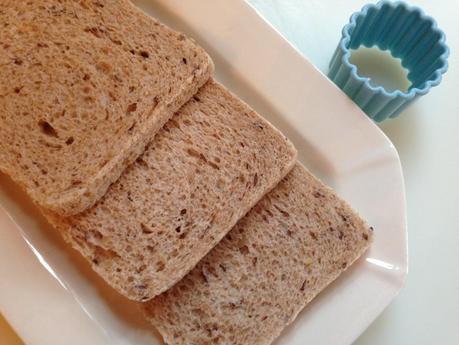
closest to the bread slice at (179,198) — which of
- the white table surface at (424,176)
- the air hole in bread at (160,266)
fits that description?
the air hole in bread at (160,266)

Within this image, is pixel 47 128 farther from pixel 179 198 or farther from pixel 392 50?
pixel 392 50

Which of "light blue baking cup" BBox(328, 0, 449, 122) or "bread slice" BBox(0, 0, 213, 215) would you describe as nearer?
"bread slice" BBox(0, 0, 213, 215)

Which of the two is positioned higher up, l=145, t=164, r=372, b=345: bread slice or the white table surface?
the white table surface

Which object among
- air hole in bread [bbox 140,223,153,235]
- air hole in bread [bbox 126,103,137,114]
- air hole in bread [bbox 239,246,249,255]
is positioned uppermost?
air hole in bread [bbox 126,103,137,114]

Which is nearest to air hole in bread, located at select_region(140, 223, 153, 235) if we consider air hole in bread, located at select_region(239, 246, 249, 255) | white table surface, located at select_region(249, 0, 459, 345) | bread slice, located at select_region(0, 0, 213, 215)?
bread slice, located at select_region(0, 0, 213, 215)

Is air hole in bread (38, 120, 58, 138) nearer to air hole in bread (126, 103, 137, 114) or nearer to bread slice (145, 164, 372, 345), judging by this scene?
air hole in bread (126, 103, 137, 114)

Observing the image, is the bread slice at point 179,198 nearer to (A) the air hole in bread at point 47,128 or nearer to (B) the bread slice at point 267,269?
(B) the bread slice at point 267,269

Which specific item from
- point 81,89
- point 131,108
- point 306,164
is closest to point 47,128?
point 81,89

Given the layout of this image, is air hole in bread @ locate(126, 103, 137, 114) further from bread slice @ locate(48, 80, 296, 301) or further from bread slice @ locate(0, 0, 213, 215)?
bread slice @ locate(48, 80, 296, 301)
